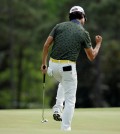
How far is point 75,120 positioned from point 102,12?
3498 centimetres

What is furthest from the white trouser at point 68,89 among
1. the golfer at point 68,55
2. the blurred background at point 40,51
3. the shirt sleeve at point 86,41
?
the blurred background at point 40,51

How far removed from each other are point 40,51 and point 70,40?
45.4 m

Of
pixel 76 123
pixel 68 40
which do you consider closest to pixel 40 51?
pixel 76 123

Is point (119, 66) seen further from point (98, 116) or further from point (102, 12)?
point (98, 116)

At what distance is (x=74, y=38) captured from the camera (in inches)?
449

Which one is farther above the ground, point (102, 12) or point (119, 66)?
point (102, 12)

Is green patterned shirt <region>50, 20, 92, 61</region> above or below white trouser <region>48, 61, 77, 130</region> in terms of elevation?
above

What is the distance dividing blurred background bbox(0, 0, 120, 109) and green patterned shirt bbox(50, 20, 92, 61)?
33.0 m

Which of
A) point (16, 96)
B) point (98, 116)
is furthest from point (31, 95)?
point (98, 116)

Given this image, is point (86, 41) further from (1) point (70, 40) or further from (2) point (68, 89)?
(2) point (68, 89)

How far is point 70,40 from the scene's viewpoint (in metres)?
11.4

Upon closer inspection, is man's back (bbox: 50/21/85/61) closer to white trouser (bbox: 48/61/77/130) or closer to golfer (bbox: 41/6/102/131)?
golfer (bbox: 41/6/102/131)

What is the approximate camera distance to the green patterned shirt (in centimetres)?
1139

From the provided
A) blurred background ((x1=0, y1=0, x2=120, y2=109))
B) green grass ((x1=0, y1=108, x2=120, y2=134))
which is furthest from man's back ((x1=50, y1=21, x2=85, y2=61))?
blurred background ((x1=0, y1=0, x2=120, y2=109))
